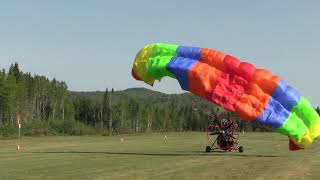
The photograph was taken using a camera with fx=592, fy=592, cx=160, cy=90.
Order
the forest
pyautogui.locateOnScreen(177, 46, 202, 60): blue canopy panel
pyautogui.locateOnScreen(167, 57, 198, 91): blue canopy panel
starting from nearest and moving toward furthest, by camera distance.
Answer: pyautogui.locateOnScreen(167, 57, 198, 91): blue canopy panel
pyautogui.locateOnScreen(177, 46, 202, 60): blue canopy panel
the forest

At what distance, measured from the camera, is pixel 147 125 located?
197625 millimetres

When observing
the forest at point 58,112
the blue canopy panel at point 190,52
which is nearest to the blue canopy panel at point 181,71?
the blue canopy panel at point 190,52

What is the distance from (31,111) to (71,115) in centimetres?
1889

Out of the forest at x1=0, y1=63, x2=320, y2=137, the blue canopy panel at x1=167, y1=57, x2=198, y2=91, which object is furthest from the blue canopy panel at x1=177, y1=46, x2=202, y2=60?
the forest at x1=0, y1=63, x2=320, y2=137

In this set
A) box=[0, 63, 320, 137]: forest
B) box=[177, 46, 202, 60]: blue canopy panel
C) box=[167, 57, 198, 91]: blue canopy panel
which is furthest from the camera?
box=[0, 63, 320, 137]: forest

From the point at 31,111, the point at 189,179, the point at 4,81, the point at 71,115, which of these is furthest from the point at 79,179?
the point at 71,115

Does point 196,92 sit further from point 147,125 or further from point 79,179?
point 147,125

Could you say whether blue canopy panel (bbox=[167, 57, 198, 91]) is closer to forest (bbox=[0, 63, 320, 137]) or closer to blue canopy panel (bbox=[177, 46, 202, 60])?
blue canopy panel (bbox=[177, 46, 202, 60])

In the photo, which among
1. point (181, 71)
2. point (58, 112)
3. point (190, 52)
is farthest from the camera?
point (58, 112)

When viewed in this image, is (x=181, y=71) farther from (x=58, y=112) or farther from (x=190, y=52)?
(x=58, y=112)

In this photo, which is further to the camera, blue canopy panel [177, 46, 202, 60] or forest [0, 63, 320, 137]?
forest [0, 63, 320, 137]

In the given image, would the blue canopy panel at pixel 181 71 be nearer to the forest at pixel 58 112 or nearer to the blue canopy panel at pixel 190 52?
the blue canopy panel at pixel 190 52

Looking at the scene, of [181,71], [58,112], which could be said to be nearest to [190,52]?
[181,71]

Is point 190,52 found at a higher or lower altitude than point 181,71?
higher
